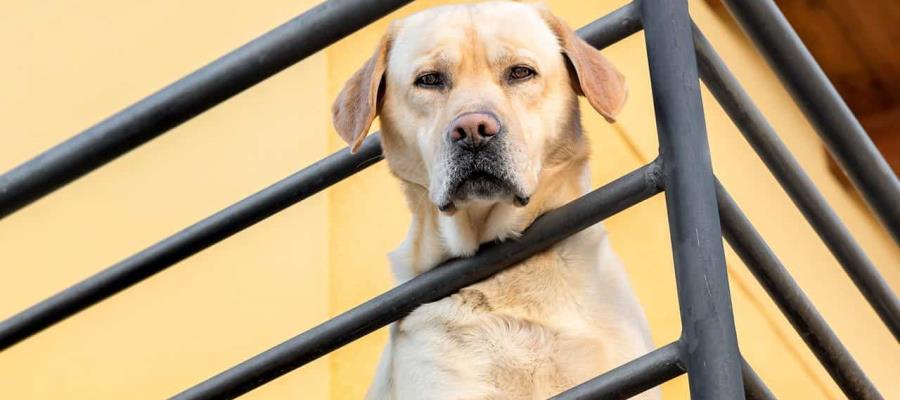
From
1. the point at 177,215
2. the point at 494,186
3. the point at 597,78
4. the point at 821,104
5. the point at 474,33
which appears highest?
the point at 177,215

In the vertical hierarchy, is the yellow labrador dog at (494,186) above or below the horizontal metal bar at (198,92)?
above

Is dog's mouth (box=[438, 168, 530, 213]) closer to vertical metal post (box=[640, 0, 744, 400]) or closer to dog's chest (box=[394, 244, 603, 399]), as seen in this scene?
dog's chest (box=[394, 244, 603, 399])

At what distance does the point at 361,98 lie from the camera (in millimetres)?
2195

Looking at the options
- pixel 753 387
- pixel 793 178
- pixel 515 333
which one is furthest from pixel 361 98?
pixel 753 387

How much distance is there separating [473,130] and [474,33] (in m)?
0.25

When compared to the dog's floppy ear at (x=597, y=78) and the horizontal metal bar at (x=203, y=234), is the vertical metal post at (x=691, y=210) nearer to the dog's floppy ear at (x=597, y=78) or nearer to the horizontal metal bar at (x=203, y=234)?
the horizontal metal bar at (x=203, y=234)

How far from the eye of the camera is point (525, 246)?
1357 mm

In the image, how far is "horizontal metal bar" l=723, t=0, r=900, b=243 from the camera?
4.17 ft

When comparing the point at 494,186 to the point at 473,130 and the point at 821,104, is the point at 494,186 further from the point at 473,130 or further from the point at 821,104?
the point at 821,104

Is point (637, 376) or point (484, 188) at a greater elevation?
point (484, 188)

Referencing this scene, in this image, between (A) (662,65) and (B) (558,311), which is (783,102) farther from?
(A) (662,65)

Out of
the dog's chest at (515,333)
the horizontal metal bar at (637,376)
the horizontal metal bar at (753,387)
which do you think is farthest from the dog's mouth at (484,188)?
the horizontal metal bar at (637,376)

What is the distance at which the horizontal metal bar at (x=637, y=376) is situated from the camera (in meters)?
1.13

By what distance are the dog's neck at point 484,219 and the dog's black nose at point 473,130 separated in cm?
10
